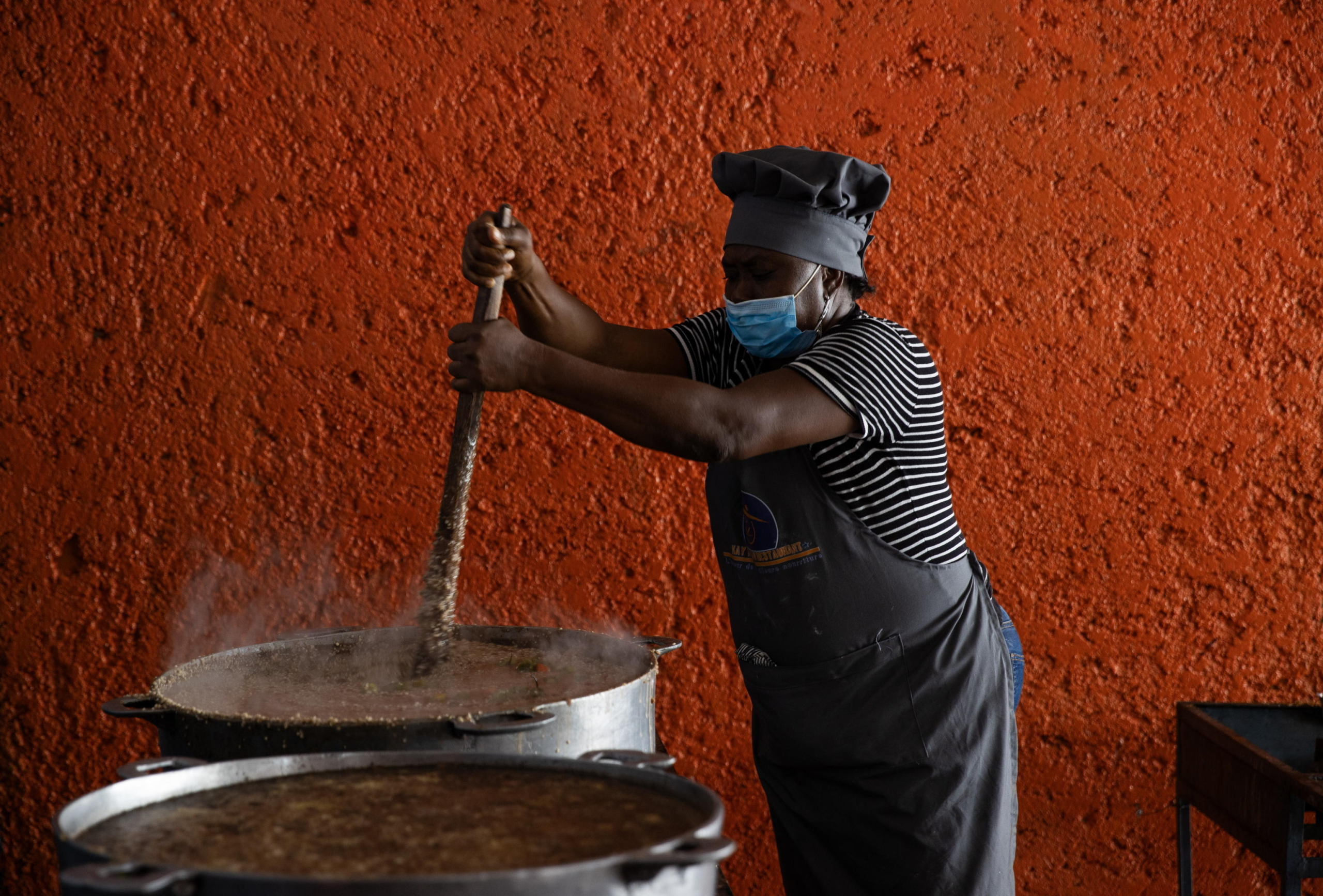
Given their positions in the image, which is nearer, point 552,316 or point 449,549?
point 449,549

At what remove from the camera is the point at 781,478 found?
189cm

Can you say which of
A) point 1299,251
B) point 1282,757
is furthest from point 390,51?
point 1282,757

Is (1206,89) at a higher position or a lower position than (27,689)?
higher

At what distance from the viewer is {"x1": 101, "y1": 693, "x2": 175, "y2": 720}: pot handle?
1.23 metres

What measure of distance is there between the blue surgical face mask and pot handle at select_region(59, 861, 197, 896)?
1.36m

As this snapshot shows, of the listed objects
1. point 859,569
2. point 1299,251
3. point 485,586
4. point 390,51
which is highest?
point 390,51

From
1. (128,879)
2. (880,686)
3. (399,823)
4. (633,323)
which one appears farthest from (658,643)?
(633,323)

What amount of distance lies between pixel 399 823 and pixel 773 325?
3.84 ft

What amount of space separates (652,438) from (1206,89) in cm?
193

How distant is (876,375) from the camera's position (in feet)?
5.79

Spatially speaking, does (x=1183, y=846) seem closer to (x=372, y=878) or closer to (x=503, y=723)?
(x=503, y=723)

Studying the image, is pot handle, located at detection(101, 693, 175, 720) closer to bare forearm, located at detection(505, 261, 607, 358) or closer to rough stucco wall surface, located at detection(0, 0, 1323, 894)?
bare forearm, located at detection(505, 261, 607, 358)

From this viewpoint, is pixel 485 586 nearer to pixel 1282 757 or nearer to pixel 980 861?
pixel 980 861

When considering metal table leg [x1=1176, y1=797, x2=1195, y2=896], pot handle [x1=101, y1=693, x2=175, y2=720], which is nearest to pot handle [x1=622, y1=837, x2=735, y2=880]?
pot handle [x1=101, y1=693, x2=175, y2=720]
